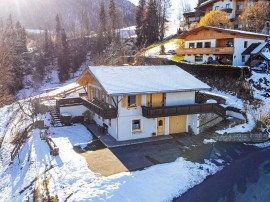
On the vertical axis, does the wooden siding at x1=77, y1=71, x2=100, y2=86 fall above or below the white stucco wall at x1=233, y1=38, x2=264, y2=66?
below

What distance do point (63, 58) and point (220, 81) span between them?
43889mm

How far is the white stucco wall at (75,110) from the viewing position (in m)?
30.3

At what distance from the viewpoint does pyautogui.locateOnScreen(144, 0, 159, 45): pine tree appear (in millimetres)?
66750

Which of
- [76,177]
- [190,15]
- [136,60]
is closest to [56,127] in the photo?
[76,177]

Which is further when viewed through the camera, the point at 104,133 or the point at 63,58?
the point at 63,58

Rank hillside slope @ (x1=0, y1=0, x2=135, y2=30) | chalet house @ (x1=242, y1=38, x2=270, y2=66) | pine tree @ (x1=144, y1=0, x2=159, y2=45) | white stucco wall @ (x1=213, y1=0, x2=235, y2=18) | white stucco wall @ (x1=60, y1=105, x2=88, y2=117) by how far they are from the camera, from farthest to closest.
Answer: hillside slope @ (x1=0, y1=0, x2=135, y2=30), pine tree @ (x1=144, y1=0, x2=159, y2=45), white stucco wall @ (x1=213, y1=0, x2=235, y2=18), chalet house @ (x1=242, y1=38, x2=270, y2=66), white stucco wall @ (x1=60, y1=105, x2=88, y2=117)

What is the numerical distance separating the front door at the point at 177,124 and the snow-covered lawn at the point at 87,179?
590 cm

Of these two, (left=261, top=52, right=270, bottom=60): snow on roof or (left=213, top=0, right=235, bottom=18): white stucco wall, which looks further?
(left=213, top=0, right=235, bottom=18): white stucco wall

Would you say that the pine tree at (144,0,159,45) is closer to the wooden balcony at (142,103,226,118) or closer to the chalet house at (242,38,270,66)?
the chalet house at (242,38,270,66)

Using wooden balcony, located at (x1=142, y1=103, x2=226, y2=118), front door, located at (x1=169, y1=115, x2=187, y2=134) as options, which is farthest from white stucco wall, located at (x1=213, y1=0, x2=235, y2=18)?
front door, located at (x1=169, y1=115, x2=187, y2=134)

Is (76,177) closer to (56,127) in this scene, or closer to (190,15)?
(56,127)

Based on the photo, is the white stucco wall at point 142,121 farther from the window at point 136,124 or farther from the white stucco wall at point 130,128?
the window at point 136,124

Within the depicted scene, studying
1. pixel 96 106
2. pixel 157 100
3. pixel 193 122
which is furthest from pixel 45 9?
pixel 193 122

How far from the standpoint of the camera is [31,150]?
895 inches
